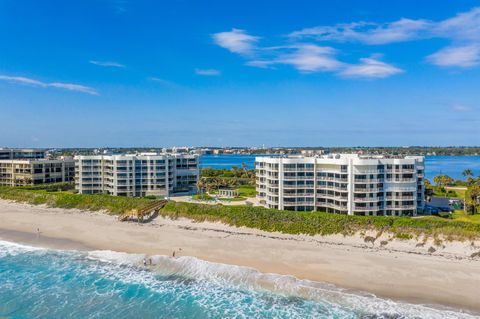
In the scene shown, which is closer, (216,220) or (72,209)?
(216,220)

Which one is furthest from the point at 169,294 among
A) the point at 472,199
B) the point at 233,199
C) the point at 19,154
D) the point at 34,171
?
the point at 19,154

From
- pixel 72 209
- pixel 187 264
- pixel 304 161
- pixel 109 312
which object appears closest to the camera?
pixel 109 312

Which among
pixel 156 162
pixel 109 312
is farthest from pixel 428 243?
pixel 156 162

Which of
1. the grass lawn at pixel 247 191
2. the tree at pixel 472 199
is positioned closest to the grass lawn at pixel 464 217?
the tree at pixel 472 199

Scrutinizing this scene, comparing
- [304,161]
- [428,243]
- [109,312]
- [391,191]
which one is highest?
[304,161]

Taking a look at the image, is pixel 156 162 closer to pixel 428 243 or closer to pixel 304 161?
pixel 304 161

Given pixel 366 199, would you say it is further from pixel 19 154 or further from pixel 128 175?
pixel 19 154

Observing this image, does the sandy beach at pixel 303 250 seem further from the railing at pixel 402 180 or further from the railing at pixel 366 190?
the railing at pixel 402 180
